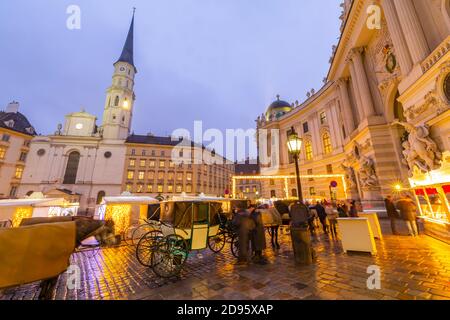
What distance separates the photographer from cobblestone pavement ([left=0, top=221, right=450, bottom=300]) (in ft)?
11.2

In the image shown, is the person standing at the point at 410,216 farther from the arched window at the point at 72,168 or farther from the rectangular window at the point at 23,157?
the rectangular window at the point at 23,157

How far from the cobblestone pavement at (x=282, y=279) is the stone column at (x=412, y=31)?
9.58 meters

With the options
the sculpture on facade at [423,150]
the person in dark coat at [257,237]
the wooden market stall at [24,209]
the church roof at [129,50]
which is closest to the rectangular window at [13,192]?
the wooden market stall at [24,209]

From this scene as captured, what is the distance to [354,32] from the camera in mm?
16203

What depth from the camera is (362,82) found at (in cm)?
1588

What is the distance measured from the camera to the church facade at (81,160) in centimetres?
3884

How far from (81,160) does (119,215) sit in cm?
4101

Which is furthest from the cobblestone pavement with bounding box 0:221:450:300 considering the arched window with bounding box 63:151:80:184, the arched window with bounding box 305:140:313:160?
the arched window with bounding box 63:151:80:184

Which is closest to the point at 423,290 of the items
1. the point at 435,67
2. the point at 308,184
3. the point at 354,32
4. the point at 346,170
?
the point at 435,67

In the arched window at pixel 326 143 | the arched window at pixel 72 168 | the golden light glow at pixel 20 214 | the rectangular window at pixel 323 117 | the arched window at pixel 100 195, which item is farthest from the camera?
the arched window at pixel 72 168

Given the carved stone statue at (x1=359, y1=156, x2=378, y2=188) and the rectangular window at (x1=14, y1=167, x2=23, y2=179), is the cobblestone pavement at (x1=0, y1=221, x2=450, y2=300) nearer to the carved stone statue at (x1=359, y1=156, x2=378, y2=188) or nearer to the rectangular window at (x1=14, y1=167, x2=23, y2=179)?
the carved stone statue at (x1=359, y1=156, x2=378, y2=188)

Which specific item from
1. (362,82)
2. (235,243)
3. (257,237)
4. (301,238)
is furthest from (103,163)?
(362,82)
